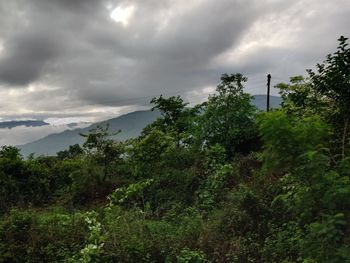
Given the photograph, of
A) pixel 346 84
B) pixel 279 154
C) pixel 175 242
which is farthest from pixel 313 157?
pixel 175 242

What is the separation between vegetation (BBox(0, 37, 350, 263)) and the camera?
13.4ft

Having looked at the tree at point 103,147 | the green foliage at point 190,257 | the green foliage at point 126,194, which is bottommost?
the green foliage at point 190,257

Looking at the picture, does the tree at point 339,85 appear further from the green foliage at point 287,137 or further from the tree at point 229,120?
the tree at point 229,120

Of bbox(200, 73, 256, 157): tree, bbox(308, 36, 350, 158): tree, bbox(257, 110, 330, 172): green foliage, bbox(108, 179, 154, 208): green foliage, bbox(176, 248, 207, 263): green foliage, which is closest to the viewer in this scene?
bbox(257, 110, 330, 172): green foliage

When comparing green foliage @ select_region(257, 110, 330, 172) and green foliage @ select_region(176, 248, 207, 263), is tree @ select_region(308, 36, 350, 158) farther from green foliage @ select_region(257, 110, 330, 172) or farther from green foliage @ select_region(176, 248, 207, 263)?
green foliage @ select_region(176, 248, 207, 263)

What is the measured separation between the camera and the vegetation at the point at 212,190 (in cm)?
409

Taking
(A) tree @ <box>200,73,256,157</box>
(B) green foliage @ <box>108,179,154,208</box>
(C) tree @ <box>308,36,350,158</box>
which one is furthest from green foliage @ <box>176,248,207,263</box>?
(A) tree @ <box>200,73,256,157</box>

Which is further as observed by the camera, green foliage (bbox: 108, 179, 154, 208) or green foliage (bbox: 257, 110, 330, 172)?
green foliage (bbox: 108, 179, 154, 208)

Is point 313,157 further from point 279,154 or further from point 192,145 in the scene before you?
point 192,145

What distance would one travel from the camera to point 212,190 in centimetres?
1346

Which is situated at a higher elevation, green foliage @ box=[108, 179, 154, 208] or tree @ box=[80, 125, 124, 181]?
tree @ box=[80, 125, 124, 181]

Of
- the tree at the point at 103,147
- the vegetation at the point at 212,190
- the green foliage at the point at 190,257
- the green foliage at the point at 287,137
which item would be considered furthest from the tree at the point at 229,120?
the green foliage at the point at 287,137

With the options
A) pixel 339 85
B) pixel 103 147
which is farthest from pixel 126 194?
A: pixel 339 85

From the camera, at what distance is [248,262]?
727cm
